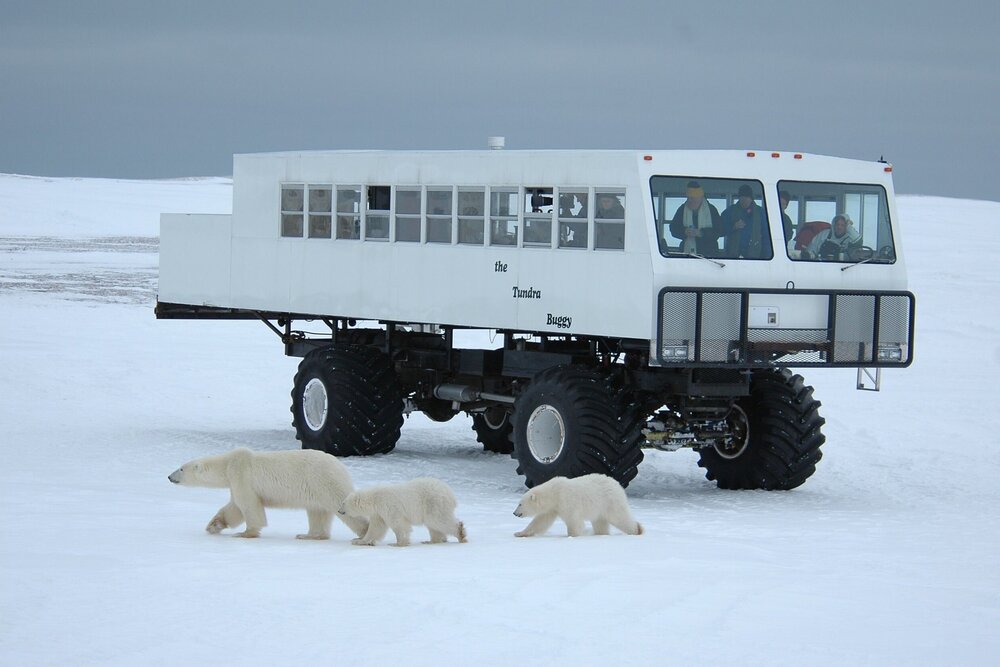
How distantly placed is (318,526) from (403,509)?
0.84 meters

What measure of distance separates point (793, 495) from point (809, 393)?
0.96m

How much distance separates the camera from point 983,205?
92.6 m

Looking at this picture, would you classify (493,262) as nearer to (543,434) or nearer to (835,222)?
(543,434)

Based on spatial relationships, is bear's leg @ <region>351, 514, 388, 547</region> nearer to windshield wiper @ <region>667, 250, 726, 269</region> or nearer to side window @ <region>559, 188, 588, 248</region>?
windshield wiper @ <region>667, 250, 726, 269</region>

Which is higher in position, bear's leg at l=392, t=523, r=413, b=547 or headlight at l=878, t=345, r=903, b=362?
headlight at l=878, t=345, r=903, b=362

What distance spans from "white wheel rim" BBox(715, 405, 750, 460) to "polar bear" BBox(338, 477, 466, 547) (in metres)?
4.86

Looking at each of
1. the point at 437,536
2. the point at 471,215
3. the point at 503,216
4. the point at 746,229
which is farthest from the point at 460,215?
the point at 437,536

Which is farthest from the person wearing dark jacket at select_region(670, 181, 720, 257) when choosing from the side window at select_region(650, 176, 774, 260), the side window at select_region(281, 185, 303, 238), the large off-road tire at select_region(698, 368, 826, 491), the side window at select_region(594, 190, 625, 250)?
the side window at select_region(281, 185, 303, 238)

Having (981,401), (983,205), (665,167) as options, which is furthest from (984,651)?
(983,205)

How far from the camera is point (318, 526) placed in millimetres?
11047

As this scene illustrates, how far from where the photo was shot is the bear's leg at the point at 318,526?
36.1 ft

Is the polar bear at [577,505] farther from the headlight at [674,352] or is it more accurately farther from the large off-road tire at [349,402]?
the large off-road tire at [349,402]

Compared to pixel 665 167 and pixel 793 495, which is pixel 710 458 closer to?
pixel 793 495

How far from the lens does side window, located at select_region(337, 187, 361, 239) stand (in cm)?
1659
